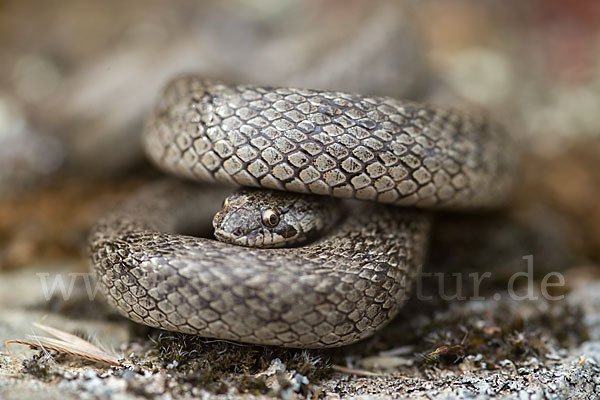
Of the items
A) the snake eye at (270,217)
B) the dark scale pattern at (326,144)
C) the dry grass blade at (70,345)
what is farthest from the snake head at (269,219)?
the dry grass blade at (70,345)

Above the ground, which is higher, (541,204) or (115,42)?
(115,42)

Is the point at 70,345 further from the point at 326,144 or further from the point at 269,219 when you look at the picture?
the point at 326,144

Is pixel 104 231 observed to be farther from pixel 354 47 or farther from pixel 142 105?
pixel 354 47

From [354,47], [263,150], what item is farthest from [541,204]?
[263,150]

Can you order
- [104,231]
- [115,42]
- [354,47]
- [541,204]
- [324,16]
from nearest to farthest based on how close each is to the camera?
1. [104,231]
2. [541,204]
3. [354,47]
4. [115,42]
5. [324,16]

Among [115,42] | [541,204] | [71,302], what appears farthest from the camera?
[115,42]

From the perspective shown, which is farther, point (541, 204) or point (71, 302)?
point (541, 204)

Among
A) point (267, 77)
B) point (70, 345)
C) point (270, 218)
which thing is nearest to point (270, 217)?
point (270, 218)
